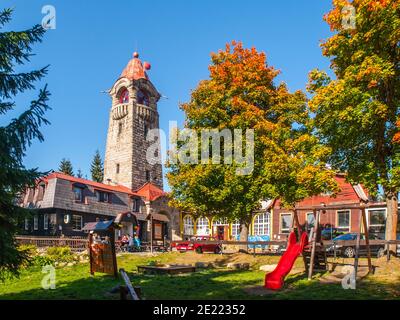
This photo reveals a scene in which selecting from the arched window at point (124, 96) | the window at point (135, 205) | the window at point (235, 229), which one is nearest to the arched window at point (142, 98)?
the arched window at point (124, 96)

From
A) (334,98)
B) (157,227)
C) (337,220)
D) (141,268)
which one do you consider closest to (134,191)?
(157,227)

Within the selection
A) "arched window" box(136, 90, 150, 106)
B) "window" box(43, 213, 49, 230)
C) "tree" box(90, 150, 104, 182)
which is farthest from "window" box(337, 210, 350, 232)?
"tree" box(90, 150, 104, 182)

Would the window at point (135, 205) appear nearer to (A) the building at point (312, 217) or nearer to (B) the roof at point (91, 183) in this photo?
(B) the roof at point (91, 183)

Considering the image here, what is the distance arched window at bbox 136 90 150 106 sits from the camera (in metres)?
53.4

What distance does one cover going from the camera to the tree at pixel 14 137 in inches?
390

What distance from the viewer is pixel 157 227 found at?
4031 cm

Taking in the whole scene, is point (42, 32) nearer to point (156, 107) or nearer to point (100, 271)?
point (100, 271)

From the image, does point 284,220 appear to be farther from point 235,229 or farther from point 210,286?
point 210,286

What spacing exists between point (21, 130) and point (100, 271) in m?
8.30

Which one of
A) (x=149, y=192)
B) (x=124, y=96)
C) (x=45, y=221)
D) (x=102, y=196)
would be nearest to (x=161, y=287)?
(x=45, y=221)

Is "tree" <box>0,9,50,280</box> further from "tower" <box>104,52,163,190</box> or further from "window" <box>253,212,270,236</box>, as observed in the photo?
"tower" <box>104,52,163,190</box>

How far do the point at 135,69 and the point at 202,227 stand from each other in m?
22.4

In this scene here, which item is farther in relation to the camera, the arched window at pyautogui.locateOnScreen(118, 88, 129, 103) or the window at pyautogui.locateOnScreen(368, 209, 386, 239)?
the arched window at pyautogui.locateOnScreen(118, 88, 129, 103)

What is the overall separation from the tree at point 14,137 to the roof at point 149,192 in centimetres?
3800
